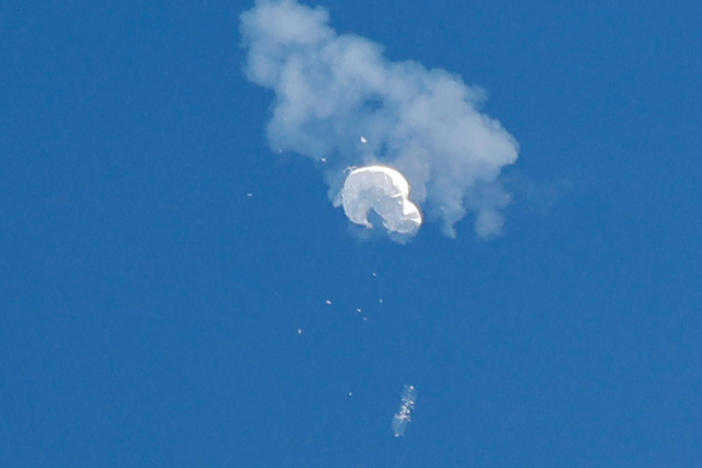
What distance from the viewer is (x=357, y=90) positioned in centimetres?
582

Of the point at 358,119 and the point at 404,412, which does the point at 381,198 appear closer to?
the point at 358,119

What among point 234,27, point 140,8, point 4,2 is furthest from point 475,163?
point 4,2

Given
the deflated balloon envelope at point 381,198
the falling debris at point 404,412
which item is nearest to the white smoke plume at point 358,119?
the deflated balloon envelope at point 381,198

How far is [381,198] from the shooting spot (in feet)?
19.0

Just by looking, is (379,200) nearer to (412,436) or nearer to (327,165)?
(327,165)

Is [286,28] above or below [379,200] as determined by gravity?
above

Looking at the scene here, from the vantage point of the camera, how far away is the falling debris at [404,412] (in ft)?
19.3

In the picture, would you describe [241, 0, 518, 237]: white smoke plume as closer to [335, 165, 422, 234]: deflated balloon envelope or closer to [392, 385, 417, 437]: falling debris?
[335, 165, 422, 234]: deflated balloon envelope

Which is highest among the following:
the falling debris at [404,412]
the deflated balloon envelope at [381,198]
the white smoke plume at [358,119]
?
the white smoke plume at [358,119]

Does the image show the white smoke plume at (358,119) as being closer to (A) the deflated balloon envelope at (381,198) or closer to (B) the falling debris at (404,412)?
(A) the deflated balloon envelope at (381,198)

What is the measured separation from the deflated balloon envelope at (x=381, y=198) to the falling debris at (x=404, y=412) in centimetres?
101

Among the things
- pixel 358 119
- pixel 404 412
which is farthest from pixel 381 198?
pixel 404 412

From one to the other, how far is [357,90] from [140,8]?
146cm

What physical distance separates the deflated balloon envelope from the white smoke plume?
0.18 feet
